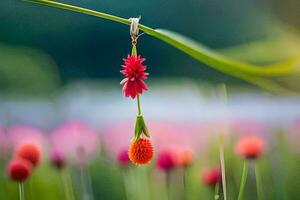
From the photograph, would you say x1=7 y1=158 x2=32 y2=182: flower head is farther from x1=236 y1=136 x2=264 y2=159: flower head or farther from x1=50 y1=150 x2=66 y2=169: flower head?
x1=236 y1=136 x2=264 y2=159: flower head

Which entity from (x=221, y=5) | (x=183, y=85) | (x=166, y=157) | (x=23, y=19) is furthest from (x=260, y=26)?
(x=23, y=19)

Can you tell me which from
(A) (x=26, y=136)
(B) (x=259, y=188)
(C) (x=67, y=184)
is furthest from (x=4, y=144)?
(B) (x=259, y=188)

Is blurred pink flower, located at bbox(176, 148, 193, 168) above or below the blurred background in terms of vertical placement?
below

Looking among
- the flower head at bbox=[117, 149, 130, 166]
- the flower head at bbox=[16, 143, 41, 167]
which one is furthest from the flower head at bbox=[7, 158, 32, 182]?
the flower head at bbox=[117, 149, 130, 166]

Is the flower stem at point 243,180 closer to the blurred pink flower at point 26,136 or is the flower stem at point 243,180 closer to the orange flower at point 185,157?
the orange flower at point 185,157

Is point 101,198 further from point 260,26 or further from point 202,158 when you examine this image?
point 260,26

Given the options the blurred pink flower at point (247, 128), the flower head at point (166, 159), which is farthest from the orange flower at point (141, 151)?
the blurred pink flower at point (247, 128)
